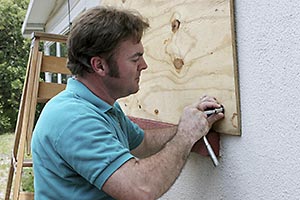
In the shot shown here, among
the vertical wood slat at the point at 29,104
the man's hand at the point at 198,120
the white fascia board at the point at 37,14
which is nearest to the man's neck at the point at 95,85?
the man's hand at the point at 198,120

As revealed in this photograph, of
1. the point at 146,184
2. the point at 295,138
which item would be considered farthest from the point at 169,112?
the point at 295,138

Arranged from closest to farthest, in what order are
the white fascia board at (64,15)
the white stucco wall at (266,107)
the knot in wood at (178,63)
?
the white stucco wall at (266,107), the knot in wood at (178,63), the white fascia board at (64,15)

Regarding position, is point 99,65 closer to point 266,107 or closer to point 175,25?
point 175,25

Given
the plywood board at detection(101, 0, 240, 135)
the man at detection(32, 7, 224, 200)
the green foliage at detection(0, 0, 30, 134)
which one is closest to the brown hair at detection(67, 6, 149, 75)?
the man at detection(32, 7, 224, 200)

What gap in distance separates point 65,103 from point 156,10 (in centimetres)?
96

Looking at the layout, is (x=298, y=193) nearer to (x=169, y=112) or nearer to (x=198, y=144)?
(x=198, y=144)

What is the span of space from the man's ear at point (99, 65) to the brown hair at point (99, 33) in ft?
0.06

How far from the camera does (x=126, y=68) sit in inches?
72.6

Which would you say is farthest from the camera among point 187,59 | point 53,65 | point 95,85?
point 53,65

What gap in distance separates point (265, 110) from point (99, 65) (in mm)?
699

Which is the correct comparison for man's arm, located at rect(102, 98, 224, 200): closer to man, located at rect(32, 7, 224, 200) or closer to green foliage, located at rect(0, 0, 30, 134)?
man, located at rect(32, 7, 224, 200)

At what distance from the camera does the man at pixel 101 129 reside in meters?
1.55

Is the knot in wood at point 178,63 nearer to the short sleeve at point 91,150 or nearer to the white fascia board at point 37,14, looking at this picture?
the short sleeve at point 91,150

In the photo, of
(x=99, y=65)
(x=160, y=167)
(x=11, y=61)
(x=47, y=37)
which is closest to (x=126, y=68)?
(x=99, y=65)
